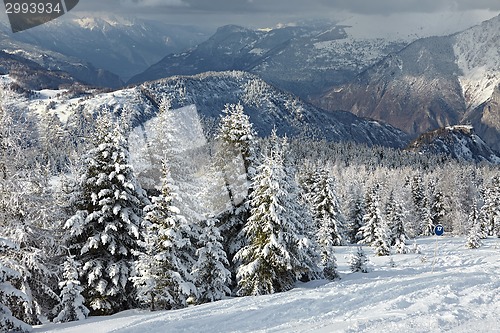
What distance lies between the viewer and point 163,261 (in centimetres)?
2002

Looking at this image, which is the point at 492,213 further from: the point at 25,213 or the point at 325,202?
the point at 25,213

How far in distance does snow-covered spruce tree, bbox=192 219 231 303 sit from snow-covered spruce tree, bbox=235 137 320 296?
3.52 ft

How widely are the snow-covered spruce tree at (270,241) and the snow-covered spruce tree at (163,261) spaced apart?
10.6 ft

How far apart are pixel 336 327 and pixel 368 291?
5.70 metres

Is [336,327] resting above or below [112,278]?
above

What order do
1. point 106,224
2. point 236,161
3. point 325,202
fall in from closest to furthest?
point 106,224 → point 236,161 → point 325,202

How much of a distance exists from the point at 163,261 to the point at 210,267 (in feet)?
9.43

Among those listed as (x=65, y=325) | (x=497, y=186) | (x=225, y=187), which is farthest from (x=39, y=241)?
(x=497, y=186)

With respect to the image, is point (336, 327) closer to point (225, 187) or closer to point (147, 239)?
point (147, 239)

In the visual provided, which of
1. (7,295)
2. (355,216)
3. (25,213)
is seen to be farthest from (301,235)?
(355,216)

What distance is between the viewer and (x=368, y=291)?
16859 mm

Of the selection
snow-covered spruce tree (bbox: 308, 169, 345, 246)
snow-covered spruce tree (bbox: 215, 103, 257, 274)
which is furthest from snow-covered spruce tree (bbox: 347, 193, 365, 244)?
snow-covered spruce tree (bbox: 215, 103, 257, 274)

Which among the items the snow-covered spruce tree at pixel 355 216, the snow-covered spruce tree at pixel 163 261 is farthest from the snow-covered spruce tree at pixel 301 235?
the snow-covered spruce tree at pixel 355 216

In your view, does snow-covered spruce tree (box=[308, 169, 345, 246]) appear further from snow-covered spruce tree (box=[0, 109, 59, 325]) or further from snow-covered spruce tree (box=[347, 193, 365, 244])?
snow-covered spruce tree (box=[0, 109, 59, 325])
